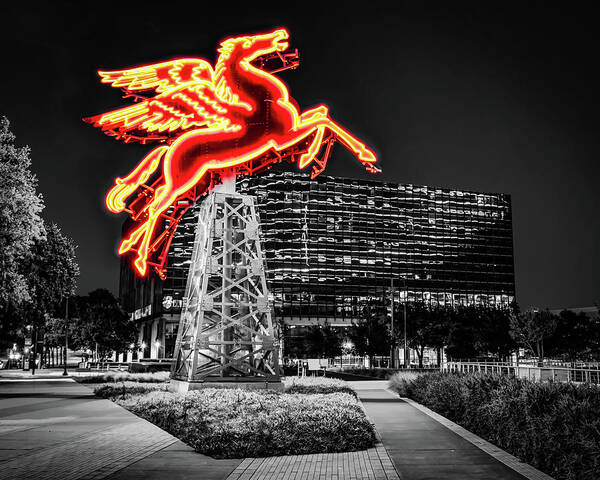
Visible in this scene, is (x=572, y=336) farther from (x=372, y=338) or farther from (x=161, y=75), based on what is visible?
(x=161, y=75)

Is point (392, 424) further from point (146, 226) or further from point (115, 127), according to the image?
point (115, 127)

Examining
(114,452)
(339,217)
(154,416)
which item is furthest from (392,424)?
(339,217)

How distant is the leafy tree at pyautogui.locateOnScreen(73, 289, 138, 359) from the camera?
60.4m

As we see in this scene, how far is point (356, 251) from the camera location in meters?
128

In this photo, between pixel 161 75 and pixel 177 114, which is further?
pixel 161 75

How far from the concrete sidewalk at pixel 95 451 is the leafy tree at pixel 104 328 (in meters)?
45.6

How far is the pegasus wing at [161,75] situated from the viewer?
1762 centimetres

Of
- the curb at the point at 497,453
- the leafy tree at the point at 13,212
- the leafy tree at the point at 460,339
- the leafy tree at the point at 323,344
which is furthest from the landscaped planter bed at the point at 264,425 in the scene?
the leafy tree at the point at 323,344

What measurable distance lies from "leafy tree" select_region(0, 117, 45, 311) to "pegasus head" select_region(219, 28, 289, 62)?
39.3 ft

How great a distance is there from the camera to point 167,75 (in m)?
17.9

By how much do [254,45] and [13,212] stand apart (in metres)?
13.2

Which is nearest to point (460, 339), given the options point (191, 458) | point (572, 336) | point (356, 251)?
point (572, 336)

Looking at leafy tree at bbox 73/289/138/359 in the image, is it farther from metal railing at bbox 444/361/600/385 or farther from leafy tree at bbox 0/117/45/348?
metal railing at bbox 444/361/600/385

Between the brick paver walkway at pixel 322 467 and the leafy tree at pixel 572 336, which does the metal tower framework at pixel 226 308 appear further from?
the leafy tree at pixel 572 336
